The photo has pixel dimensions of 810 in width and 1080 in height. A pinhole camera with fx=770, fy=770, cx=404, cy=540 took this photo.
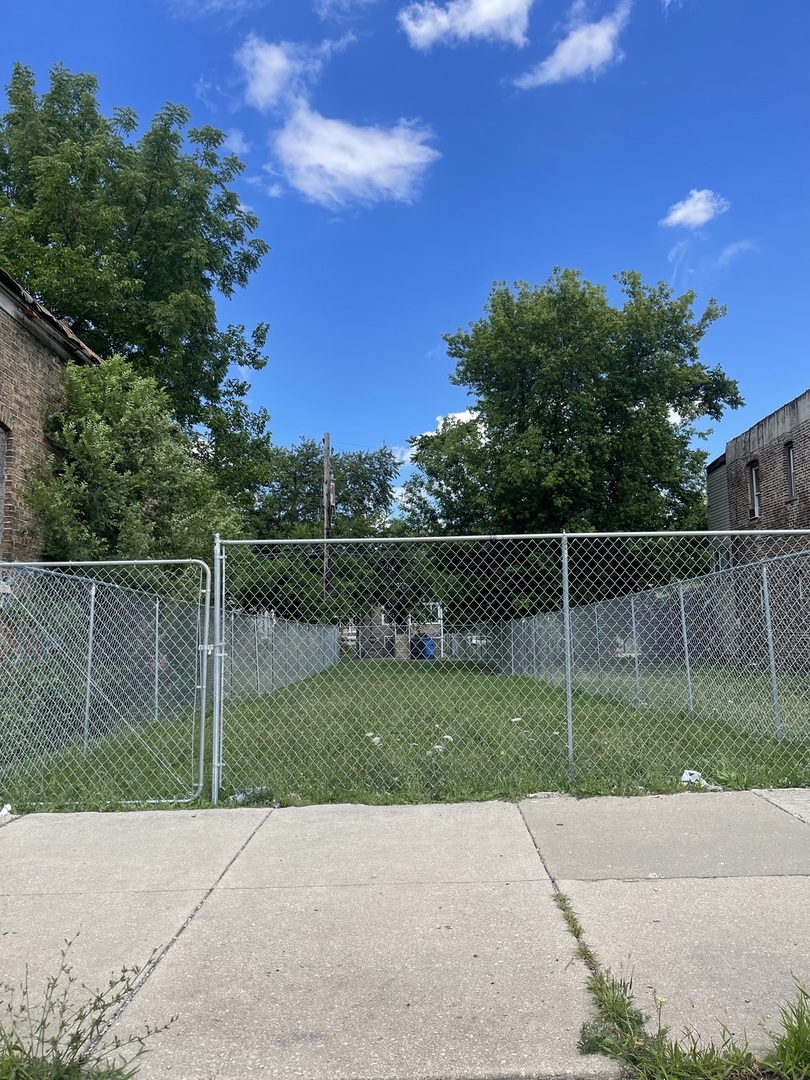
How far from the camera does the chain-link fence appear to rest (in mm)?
6211

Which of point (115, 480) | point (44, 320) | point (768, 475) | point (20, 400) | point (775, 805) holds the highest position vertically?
point (44, 320)

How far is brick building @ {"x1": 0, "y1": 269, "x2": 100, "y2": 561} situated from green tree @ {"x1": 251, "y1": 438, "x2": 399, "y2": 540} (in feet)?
123

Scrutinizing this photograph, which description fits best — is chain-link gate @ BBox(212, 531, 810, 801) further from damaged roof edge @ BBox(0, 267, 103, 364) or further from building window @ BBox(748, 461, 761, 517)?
building window @ BBox(748, 461, 761, 517)

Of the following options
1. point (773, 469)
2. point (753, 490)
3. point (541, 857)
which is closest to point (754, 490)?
point (753, 490)

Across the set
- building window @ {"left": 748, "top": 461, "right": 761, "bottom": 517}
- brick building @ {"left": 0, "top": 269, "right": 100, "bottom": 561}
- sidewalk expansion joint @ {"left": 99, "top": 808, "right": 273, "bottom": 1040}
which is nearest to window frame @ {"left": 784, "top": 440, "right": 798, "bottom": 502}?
building window @ {"left": 748, "top": 461, "right": 761, "bottom": 517}

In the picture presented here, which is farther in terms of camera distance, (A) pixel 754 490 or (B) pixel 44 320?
(A) pixel 754 490

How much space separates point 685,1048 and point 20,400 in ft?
31.6

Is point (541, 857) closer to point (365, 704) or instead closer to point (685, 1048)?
point (685, 1048)

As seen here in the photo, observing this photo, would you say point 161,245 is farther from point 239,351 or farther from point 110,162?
point 239,351

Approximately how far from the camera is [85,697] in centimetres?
784

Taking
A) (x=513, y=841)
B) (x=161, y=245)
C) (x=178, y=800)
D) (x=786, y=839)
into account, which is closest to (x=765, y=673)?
(x=786, y=839)

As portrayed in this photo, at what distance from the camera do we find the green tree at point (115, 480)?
989 cm

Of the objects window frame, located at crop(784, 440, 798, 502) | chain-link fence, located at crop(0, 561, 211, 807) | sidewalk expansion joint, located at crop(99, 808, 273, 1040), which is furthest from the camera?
window frame, located at crop(784, 440, 798, 502)

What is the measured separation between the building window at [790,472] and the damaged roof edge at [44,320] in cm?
1584
